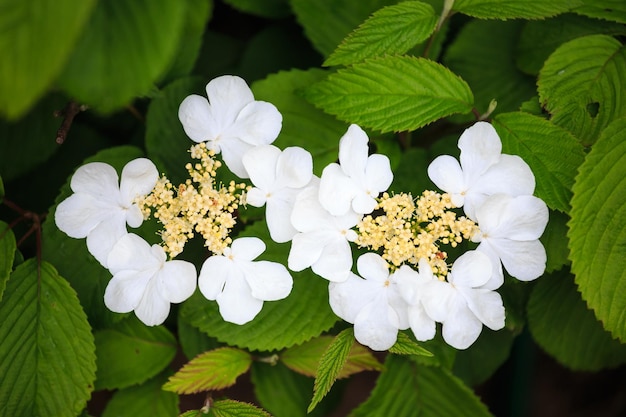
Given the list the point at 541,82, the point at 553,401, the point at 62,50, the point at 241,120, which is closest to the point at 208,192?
the point at 241,120

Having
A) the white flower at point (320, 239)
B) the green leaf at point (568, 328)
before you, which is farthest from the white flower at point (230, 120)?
the green leaf at point (568, 328)

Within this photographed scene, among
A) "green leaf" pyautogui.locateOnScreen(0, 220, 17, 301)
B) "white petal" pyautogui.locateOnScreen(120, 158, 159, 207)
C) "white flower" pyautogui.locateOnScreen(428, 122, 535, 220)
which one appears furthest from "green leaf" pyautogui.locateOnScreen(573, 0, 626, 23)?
"green leaf" pyautogui.locateOnScreen(0, 220, 17, 301)

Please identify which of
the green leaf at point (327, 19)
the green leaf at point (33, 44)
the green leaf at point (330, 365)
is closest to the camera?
the green leaf at point (33, 44)

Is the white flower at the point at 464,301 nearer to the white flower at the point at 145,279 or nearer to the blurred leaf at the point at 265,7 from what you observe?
the white flower at the point at 145,279

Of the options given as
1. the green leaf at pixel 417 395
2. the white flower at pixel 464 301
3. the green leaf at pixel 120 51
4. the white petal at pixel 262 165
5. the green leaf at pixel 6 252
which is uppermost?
the green leaf at pixel 120 51

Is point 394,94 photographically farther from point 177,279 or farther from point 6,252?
point 6,252

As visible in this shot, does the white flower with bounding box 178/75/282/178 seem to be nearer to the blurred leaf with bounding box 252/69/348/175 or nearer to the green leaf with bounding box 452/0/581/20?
the blurred leaf with bounding box 252/69/348/175

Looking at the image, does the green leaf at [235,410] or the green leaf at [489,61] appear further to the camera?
the green leaf at [489,61]
